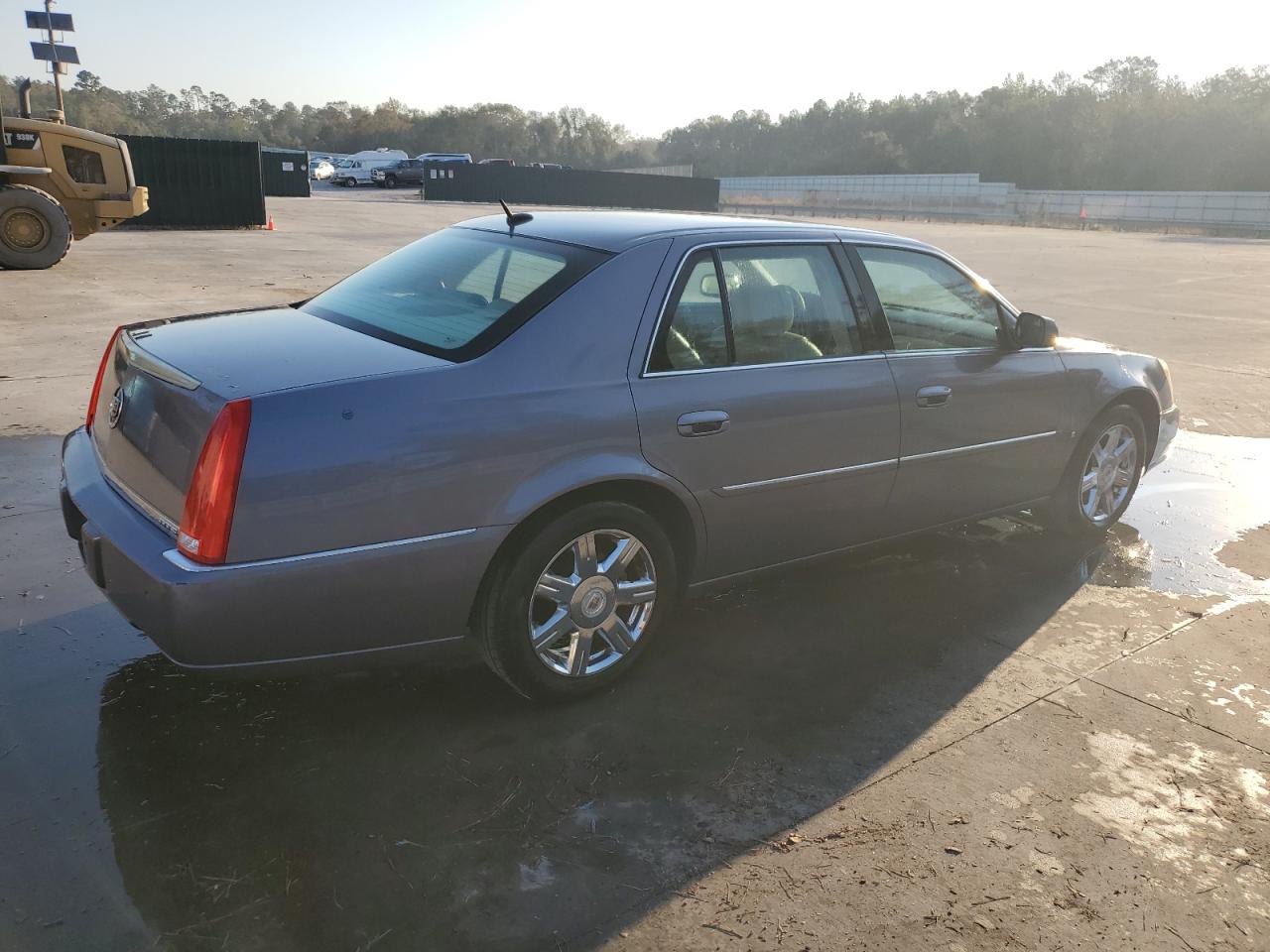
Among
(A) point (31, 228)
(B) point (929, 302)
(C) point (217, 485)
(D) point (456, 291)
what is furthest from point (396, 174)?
(C) point (217, 485)

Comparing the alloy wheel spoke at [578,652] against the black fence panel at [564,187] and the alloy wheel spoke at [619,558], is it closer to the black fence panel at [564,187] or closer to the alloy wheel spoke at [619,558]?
the alloy wheel spoke at [619,558]

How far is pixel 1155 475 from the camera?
6.61 meters

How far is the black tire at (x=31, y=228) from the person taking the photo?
13305mm

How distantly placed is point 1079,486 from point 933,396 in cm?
146

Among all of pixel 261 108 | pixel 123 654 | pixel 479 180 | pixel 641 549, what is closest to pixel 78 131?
pixel 123 654

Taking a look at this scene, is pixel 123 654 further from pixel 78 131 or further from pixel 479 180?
pixel 479 180

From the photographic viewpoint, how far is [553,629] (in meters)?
3.23

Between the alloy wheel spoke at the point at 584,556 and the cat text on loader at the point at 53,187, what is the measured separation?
13.6m

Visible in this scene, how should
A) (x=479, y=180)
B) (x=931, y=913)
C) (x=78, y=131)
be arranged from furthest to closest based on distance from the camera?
1. (x=479, y=180)
2. (x=78, y=131)
3. (x=931, y=913)

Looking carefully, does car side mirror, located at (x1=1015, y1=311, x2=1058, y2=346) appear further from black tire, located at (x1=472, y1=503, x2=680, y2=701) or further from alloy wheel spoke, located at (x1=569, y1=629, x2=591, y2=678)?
alloy wheel spoke, located at (x1=569, y1=629, x2=591, y2=678)

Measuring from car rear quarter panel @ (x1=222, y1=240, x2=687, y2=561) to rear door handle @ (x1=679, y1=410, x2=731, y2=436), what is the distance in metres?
0.19

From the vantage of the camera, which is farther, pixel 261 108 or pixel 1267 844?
pixel 261 108

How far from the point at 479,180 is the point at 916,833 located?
47.2 meters

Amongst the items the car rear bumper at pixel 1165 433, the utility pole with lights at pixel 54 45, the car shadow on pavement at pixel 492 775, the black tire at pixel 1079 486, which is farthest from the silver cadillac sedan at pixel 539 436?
the utility pole with lights at pixel 54 45
